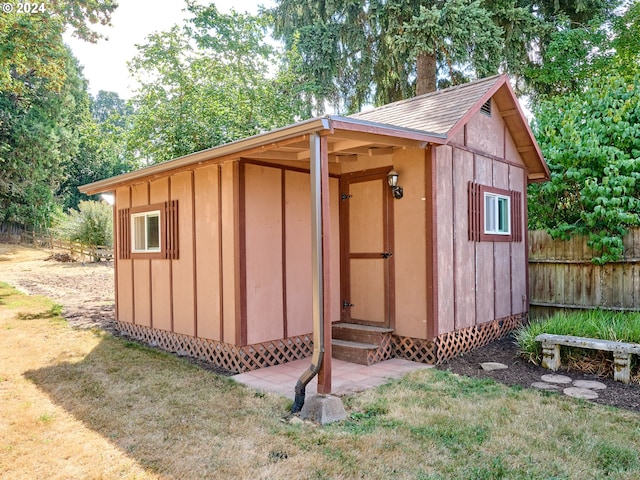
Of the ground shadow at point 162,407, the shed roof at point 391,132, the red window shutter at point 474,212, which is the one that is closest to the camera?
the ground shadow at point 162,407

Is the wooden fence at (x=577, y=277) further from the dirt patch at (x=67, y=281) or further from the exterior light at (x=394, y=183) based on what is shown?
the dirt patch at (x=67, y=281)

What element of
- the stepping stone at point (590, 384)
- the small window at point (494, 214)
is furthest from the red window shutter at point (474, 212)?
the stepping stone at point (590, 384)

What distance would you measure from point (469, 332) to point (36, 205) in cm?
2519

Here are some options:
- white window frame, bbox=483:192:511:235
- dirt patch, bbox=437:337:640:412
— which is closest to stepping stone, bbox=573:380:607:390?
dirt patch, bbox=437:337:640:412

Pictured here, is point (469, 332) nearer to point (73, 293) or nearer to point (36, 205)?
point (73, 293)

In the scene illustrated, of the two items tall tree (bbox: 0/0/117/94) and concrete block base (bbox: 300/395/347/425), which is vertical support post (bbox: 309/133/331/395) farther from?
tall tree (bbox: 0/0/117/94)

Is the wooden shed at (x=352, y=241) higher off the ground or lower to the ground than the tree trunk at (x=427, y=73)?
lower

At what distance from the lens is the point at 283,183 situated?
19.5 feet

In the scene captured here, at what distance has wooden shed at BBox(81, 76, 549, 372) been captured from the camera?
5.56 metres

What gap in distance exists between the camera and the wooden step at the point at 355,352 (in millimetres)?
5660

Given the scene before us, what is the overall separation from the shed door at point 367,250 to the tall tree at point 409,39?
615 centimetres

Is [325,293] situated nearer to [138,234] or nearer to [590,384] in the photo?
[590,384]

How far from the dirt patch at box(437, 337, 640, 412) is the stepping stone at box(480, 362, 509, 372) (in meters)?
0.05

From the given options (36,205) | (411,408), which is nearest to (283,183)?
(411,408)
